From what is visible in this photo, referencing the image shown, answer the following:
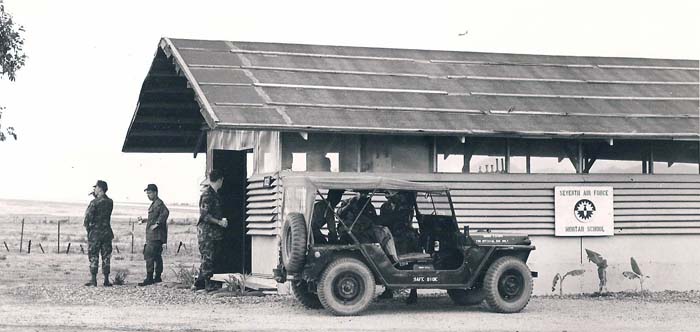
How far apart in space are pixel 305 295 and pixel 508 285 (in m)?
2.81

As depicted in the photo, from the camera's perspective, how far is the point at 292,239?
1536 cm

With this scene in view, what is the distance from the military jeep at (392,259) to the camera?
50.5ft

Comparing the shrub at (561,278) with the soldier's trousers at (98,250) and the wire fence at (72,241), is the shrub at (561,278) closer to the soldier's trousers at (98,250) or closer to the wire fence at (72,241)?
the soldier's trousers at (98,250)

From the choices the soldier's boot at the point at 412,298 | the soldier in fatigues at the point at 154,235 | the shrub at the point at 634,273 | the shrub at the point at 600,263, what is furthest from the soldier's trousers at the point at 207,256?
the shrub at the point at 634,273

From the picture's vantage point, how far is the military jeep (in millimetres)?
15391

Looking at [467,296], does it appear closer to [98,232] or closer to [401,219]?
[401,219]

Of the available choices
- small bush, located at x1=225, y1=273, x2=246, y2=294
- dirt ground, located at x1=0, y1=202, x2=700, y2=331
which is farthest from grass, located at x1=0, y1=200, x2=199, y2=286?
small bush, located at x1=225, y1=273, x2=246, y2=294

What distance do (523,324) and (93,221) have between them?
8.72 meters

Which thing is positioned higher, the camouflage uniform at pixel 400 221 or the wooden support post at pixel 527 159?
the wooden support post at pixel 527 159

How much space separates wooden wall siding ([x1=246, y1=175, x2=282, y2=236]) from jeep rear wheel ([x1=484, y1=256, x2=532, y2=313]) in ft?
12.0

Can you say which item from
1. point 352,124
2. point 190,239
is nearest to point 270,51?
point 352,124

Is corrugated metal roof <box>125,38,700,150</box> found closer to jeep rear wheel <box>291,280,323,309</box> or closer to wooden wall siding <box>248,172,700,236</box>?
wooden wall siding <box>248,172,700,236</box>

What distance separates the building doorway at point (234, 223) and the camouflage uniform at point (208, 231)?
67cm

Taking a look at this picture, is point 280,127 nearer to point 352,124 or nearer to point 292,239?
point 352,124
